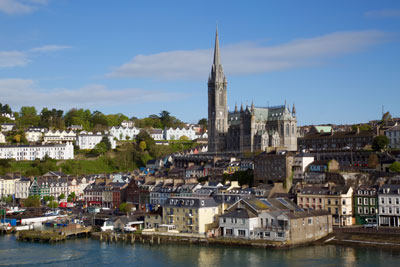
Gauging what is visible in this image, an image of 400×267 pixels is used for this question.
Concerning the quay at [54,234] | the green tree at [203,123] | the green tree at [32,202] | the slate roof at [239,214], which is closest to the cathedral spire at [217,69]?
the green tree at [203,123]

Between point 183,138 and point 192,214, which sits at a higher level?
point 183,138

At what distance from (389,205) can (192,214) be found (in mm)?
17072

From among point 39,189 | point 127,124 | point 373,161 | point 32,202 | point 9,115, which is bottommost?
point 32,202

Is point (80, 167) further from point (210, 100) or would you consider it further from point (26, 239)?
point (26, 239)

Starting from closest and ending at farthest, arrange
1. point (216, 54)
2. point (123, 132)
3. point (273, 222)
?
point (273, 222), point (216, 54), point (123, 132)

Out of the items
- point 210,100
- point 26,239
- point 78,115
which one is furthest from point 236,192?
point 78,115

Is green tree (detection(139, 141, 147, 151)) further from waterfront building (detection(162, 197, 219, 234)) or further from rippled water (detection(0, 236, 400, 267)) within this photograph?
rippled water (detection(0, 236, 400, 267))

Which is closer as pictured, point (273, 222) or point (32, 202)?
point (273, 222)

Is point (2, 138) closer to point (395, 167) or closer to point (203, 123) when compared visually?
point (203, 123)

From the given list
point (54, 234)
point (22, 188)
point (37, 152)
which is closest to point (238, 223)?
point (54, 234)

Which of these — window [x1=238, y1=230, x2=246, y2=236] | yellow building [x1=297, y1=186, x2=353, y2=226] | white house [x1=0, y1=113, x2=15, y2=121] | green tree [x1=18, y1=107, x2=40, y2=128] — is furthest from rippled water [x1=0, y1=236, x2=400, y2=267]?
white house [x1=0, y1=113, x2=15, y2=121]

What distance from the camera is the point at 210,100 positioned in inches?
4252

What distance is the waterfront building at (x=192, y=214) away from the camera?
48656 millimetres

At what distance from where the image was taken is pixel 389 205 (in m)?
47.6
